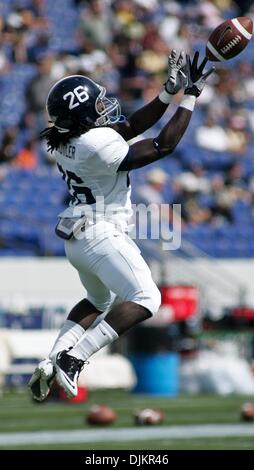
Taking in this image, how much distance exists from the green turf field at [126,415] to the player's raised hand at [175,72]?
2.88 m

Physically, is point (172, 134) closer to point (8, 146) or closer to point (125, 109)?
point (8, 146)

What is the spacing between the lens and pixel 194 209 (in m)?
15.9

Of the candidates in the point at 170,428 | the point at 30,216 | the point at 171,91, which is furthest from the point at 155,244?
the point at 171,91

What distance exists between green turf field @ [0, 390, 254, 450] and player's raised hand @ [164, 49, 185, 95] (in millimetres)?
2883

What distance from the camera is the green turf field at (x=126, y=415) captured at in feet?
28.1

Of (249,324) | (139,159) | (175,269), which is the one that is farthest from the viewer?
(175,269)

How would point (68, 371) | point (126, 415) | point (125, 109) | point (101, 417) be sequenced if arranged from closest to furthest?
point (68, 371) < point (101, 417) < point (126, 415) < point (125, 109)

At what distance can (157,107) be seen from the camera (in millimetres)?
6590

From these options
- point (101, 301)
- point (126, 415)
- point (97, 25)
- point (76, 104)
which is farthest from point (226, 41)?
point (97, 25)

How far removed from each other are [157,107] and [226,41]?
543mm

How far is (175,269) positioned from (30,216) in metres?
2.05

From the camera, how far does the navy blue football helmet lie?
20.6 feet

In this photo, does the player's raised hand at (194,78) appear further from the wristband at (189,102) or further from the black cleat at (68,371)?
the black cleat at (68,371)

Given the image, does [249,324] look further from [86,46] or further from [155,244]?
[86,46]
